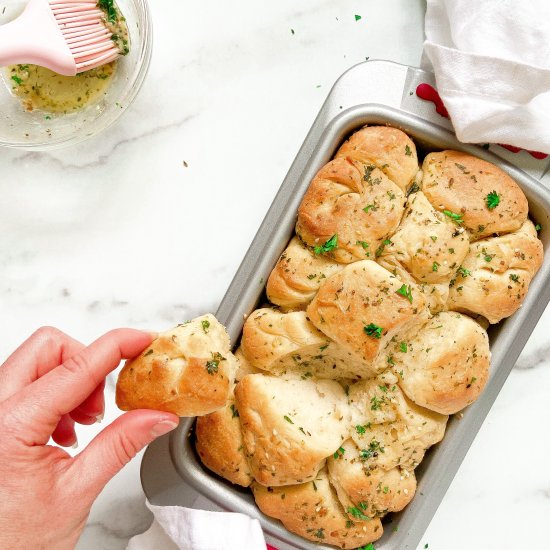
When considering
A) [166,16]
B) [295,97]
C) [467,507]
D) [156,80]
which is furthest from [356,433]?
[166,16]

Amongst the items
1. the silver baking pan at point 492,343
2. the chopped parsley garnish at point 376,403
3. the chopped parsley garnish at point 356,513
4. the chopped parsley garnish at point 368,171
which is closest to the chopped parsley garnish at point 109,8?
the silver baking pan at point 492,343

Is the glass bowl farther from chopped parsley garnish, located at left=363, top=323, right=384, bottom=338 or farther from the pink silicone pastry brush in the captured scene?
chopped parsley garnish, located at left=363, top=323, right=384, bottom=338

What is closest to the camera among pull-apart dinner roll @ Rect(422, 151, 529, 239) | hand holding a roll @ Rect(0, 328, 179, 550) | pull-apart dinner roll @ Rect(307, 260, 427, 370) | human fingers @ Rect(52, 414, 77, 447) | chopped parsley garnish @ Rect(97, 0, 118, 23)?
hand holding a roll @ Rect(0, 328, 179, 550)

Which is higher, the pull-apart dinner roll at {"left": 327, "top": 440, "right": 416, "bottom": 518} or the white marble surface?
the white marble surface

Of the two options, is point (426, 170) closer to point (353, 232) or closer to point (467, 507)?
point (353, 232)

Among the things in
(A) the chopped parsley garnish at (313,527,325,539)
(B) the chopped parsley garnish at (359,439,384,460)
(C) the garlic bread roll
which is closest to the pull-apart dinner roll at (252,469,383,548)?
(A) the chopped parsley garnish at (313,527,325,539)

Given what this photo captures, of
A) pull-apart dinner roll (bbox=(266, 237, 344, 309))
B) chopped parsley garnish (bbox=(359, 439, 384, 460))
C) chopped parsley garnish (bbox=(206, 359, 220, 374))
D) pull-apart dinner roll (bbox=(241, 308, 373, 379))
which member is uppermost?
pull-apart dinner roll (bbox=(266, 237, 344, 309))

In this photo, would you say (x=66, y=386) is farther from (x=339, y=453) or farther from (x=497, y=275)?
(x=497, y=275)
